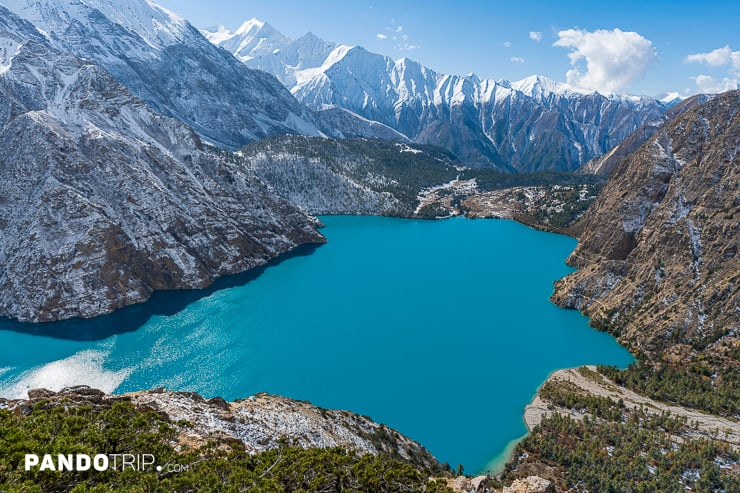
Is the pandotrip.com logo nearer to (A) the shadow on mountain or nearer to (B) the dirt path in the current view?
(B) the dirt path

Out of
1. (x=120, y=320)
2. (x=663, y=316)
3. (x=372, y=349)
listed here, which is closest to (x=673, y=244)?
(x=663, y=316)

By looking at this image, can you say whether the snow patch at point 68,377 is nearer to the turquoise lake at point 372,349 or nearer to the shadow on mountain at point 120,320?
the turquoise lake at point 372,349

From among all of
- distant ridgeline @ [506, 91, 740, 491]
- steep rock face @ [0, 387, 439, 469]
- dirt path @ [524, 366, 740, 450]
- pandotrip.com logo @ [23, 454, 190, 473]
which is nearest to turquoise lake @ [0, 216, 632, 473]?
dirt path @ [524, 366, 740, 450]

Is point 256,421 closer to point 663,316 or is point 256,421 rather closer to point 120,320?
point 120,320

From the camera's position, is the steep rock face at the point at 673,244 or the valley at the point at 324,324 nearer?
the valley at the point at 324,324

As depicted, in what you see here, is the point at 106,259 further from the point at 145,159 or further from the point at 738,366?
the point at 738,366

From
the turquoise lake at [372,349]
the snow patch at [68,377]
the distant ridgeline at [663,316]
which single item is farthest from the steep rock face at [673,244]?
the snow patch at [68,377]
